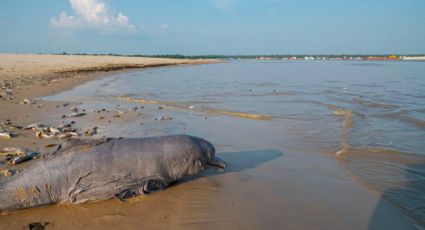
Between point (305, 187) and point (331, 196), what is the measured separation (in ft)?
1.29

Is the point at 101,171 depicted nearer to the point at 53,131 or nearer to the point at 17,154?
the point at 17,154

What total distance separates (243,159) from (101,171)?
2430mm

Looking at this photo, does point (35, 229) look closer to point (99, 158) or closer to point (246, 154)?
point (99, 158)

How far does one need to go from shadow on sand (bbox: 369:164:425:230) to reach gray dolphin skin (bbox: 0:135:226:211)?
2480 mm

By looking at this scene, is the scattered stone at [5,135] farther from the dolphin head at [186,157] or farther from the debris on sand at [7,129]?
the dolphin head at [186,157]

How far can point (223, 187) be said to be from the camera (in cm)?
462

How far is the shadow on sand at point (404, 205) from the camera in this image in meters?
3.56

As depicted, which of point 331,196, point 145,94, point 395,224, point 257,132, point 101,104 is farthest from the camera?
point 145,94

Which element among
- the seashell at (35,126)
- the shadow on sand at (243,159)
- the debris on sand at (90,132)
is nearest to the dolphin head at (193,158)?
the shadow on sand at (243,159)

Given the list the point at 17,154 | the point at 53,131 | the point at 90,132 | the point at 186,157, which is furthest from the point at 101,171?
the point at 53,131

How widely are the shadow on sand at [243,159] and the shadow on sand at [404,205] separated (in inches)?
77.8

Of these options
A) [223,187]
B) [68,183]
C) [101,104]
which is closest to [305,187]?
[223,187]

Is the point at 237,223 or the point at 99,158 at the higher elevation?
the point at 99,158

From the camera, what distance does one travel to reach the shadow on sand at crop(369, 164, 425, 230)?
356cm
